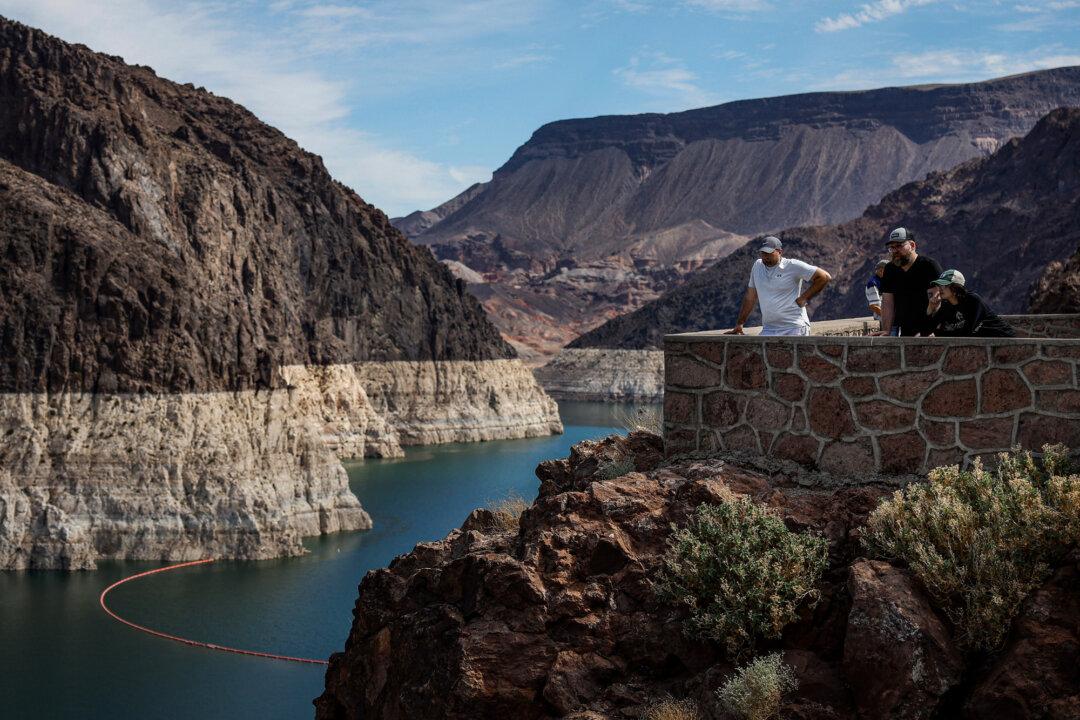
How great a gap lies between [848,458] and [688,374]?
1.87 meters

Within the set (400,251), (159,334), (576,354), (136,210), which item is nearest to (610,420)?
(400,251)

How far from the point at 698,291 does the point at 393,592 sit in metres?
163

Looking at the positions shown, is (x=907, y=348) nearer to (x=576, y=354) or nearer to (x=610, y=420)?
(x=610, y=420)

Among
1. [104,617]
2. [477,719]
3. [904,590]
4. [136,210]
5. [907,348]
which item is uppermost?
[136,210]

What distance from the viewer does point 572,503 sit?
10.7 meters

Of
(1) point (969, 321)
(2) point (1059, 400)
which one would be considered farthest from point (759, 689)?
(1) point (969, 321)

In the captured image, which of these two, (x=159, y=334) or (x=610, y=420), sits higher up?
(x=159, y=334)

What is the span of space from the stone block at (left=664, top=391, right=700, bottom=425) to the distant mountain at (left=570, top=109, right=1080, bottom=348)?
104630mm

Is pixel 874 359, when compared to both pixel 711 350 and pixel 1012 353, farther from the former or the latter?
pixel 711 350

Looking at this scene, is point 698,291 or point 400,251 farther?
point 698,291

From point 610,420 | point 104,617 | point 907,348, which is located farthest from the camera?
point 610,420

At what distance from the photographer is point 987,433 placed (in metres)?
10.3

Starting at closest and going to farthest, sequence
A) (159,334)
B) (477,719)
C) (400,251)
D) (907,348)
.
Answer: (477,719), (907,348), (159,334), (400,251)

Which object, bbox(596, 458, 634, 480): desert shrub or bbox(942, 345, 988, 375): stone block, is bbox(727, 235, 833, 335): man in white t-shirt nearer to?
bbox(596, 458, 634, 480): desert shrub
